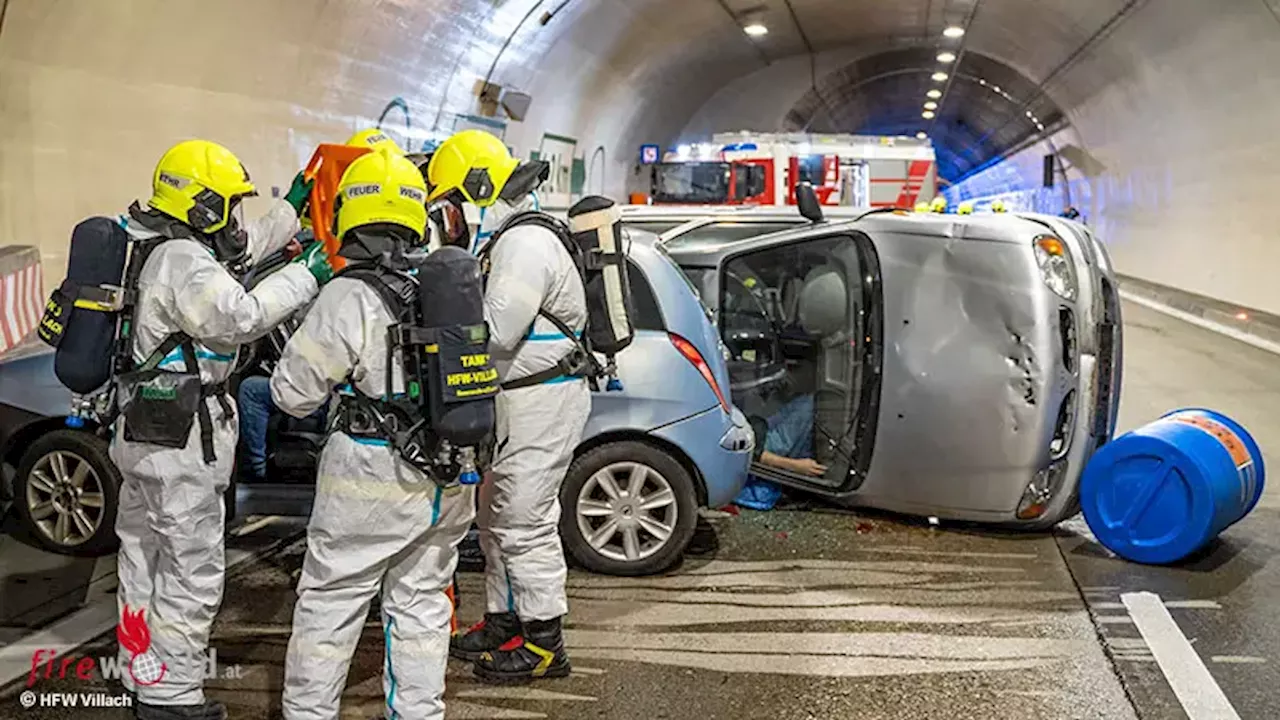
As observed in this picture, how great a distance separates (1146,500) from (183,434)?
4462 millimetres

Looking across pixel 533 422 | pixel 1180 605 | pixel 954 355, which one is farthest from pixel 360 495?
pixel 1180 605

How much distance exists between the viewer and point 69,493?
233 inches

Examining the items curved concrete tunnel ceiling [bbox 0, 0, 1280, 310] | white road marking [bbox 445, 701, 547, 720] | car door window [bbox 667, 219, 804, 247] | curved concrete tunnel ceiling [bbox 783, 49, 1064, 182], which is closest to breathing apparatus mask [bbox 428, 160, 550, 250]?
white road marking [bbox 445, 701, 547, 720]

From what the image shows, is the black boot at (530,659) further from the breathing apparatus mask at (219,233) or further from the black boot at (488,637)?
the breathing apparatus mask at (219,233)

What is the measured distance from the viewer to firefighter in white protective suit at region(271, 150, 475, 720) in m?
3.52

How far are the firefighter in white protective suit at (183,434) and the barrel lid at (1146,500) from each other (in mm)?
4003

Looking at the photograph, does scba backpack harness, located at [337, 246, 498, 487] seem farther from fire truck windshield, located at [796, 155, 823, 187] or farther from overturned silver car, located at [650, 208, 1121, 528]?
fire truck windshield, located at [796, 155, 823, 187]

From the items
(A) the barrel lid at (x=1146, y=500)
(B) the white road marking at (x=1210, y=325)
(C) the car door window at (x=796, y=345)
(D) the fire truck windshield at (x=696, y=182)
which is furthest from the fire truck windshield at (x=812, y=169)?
(A) the barrel lid at (x=1146, y=500)

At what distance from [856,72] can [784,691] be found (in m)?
25.1

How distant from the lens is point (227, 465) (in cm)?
416

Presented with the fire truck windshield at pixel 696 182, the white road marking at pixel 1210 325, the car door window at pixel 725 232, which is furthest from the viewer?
the fire truck windshield at pixel 696 182

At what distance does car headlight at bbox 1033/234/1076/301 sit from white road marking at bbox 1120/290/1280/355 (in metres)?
9.64

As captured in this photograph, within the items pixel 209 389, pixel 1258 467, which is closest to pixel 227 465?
pixel 209 389

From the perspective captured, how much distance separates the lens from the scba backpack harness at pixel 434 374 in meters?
3.49
